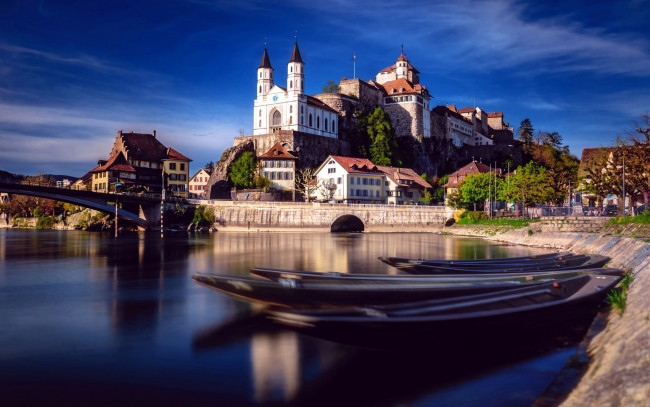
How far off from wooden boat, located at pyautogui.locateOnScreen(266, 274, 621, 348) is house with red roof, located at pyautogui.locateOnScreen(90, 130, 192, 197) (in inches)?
3149

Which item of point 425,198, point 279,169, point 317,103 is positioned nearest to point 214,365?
point 279,169

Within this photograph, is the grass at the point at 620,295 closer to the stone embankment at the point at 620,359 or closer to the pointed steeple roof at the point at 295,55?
the stone embankment at the point at 620,359

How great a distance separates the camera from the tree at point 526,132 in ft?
455

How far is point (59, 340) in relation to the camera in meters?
11.9

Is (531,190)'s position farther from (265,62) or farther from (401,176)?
(265,62)

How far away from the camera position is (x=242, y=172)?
81375 millimetres

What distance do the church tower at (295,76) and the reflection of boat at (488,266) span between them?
75.9 metres

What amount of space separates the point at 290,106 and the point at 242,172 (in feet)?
56.6

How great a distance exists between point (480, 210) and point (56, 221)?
76205mm

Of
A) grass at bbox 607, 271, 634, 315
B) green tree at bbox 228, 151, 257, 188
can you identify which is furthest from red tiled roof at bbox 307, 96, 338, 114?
grass at bbox 607, 271, 634, 315

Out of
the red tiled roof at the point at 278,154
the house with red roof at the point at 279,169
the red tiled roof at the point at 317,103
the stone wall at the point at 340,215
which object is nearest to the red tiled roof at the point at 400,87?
the red tiled roof at the point at 317,103

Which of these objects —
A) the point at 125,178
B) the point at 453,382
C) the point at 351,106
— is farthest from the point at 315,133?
the point at 453,382

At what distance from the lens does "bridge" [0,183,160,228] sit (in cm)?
5680

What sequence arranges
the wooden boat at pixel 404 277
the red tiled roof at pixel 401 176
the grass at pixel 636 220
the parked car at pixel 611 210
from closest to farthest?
the wooden boat at pixel 404 277
the grass at pixel 636 220
the parked car at pixel 611 210
the red tiled roof at pixel 401 176
